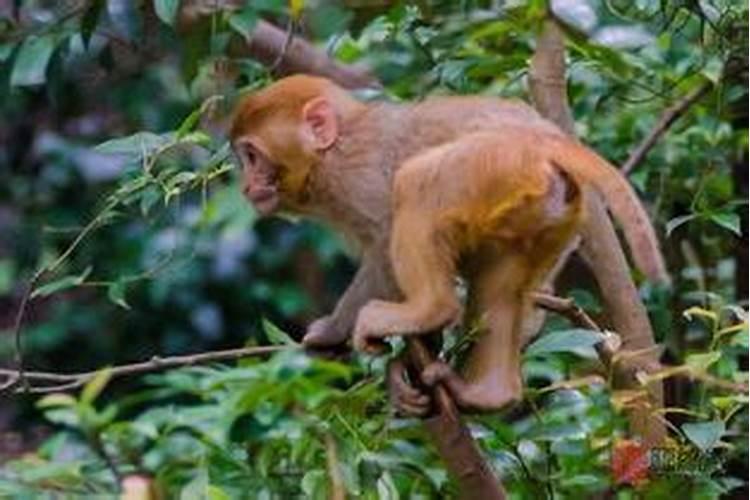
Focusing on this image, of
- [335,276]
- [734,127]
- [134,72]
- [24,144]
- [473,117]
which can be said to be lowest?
[335,276]

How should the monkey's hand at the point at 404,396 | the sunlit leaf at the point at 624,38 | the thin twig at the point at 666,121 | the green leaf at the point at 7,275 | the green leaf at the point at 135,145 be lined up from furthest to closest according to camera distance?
1. the green leaf at the point at 7,275
2. the sunlit leaf at the point at 624,38
3. the thin twig at the point at 666,121
4. the green leaf at the point at 135,145
5. the monkey's hand at the point at 404,396

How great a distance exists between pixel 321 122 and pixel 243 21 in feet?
1.06

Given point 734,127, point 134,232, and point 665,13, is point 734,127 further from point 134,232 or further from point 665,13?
point 134,232

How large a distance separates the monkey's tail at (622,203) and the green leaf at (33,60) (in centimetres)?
112

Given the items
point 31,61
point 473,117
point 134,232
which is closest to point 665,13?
point 473,117

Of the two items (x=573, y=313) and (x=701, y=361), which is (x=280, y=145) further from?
(x=701, y=361)

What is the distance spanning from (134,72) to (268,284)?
1359mm

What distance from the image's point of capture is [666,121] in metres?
4.50

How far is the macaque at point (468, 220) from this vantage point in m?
3.46

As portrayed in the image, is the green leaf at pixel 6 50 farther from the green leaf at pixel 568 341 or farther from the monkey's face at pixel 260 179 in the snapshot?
the green leaf at pixel 568 341

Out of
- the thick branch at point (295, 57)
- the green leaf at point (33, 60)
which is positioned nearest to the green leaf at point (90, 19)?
the green leaf at point (33, 60)

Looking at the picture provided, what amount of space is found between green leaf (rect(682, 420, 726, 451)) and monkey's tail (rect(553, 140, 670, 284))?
0.24 meters

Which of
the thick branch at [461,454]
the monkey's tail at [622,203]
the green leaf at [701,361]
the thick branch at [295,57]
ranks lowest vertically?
the thick branch at [295,57]

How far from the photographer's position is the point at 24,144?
24.1ft
